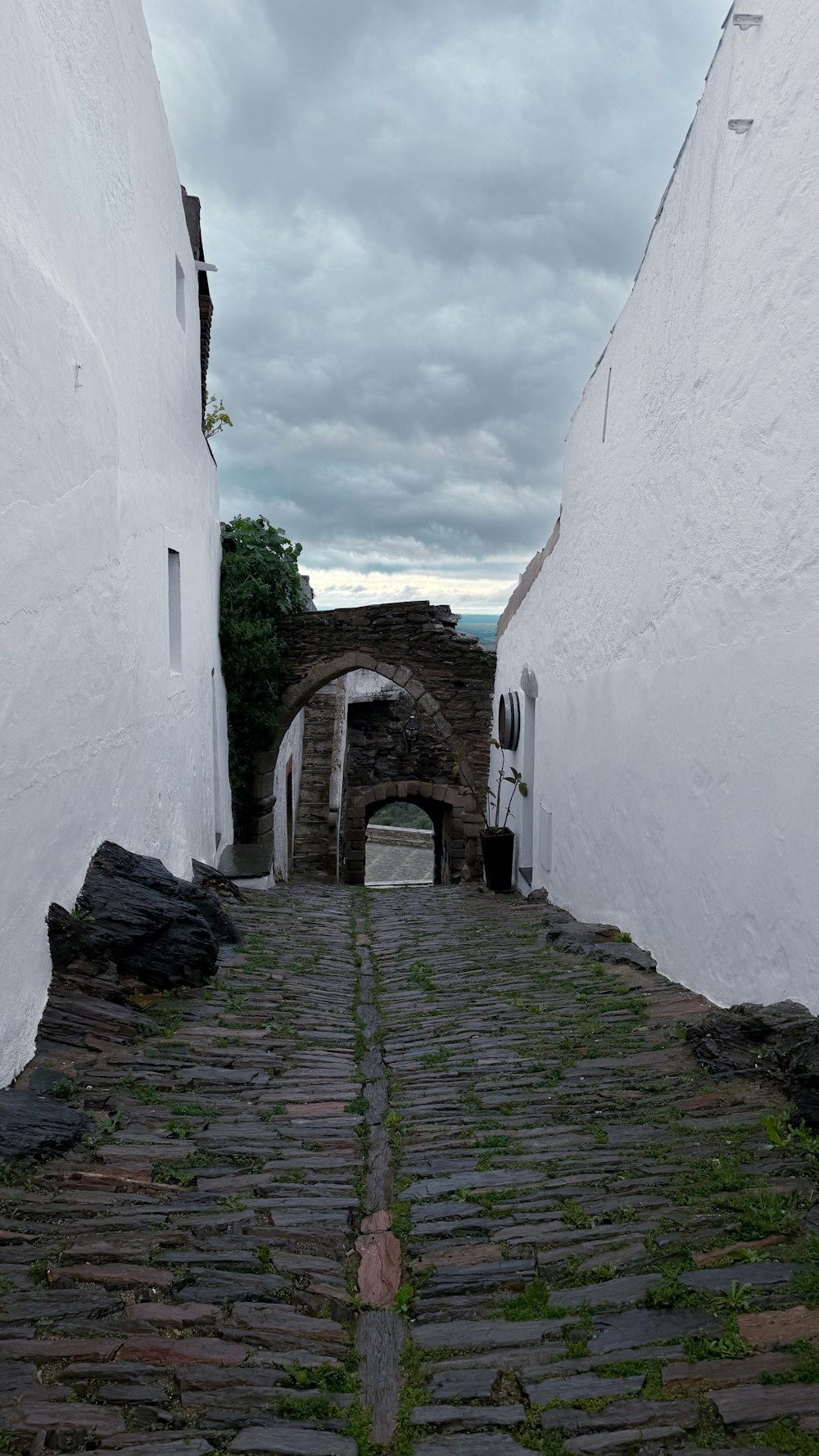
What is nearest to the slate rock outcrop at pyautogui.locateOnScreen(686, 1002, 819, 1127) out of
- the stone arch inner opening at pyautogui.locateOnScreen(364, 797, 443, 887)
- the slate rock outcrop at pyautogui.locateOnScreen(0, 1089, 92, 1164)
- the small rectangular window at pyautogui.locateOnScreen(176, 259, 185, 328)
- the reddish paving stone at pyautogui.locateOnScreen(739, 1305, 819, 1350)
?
the reddish paving stone at pyautogui.locateOnScreen(739, 1305, 819, 1350)

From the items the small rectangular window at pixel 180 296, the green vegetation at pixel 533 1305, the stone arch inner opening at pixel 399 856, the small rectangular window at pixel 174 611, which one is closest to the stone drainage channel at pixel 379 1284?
the green vegetation at pixel 533 1305

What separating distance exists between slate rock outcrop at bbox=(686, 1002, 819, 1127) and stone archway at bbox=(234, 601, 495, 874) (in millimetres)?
10294

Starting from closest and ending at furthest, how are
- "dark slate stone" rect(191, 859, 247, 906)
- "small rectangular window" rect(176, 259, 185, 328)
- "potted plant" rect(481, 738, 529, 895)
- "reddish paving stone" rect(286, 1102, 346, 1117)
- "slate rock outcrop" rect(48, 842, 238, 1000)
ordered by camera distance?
"reddish paving stone" rect(286, 1102, 346, 1117), "slate rock outcrop" rect(48, 842, 238, 1000), "dark slate stone" rect(191, 859, 247, 906), "small rectangular window" rect(176, 259, 185, 328), "potted plant" rect(481, 738, 529, 895)

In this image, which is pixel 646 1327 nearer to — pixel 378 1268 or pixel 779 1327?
pixel 779 1327

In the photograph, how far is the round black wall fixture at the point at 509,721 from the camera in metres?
11.2

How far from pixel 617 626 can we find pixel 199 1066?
393 cm

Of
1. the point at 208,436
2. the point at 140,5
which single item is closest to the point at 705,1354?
the point at 140,5

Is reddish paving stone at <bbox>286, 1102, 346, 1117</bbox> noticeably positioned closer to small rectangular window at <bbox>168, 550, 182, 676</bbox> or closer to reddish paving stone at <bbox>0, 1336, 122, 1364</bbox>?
reddish paving stone at <bbox>0, 1336, 122, 1364</bbox>

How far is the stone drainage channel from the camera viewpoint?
2.34m

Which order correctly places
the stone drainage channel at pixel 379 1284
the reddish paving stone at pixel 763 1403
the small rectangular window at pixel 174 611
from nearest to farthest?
1. the reddish paving stone at pixel 763 1403
2. the stone drainage channel at pixel 379 1284
3. the small rectangular window at pixel 174 611

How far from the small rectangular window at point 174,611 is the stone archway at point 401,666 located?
5419 mm

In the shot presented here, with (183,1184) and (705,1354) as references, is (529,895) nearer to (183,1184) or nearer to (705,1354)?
(183,1184)

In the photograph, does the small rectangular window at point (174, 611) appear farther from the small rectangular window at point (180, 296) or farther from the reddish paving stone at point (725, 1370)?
the reddish paving stone at point (725, 1370)

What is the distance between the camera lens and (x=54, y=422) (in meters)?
4.47
